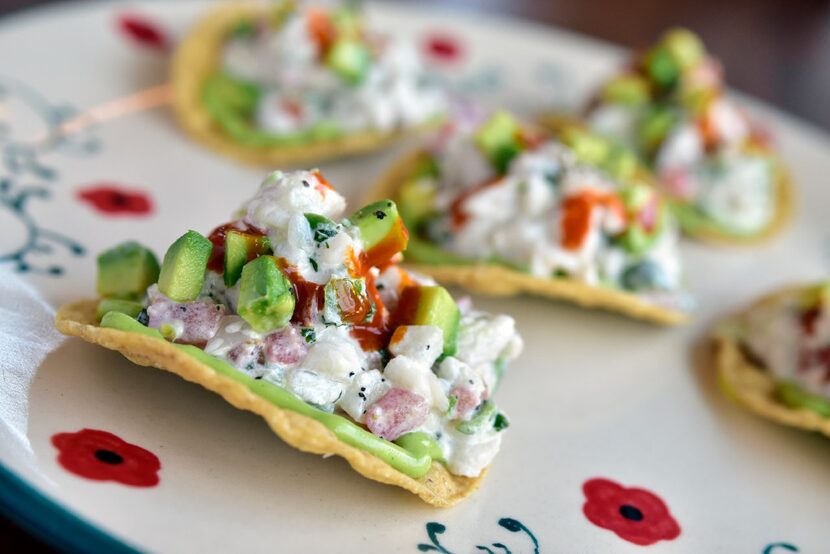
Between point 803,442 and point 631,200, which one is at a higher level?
point 631,200

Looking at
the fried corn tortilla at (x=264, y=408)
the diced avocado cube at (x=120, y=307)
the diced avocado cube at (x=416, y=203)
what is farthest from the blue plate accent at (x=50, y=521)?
the diced avocado cube at (x=416, y=203)

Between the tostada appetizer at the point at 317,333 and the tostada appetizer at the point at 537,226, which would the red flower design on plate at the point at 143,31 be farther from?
the tostada appetizer at the point at 317,333

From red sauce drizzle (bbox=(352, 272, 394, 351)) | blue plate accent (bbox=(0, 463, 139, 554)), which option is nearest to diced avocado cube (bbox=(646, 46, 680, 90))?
red sauce drizzle (bbox=(352, 272, 394, 351))

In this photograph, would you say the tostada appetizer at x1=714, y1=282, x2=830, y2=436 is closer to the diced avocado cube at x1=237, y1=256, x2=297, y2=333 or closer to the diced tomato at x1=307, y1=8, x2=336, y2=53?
the diced avocado cube at x1=237, y1=256, x2=297, y2=333

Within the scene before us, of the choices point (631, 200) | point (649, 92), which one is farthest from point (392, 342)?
point (649, 92)

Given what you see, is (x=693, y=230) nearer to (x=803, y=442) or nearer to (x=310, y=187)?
(x=803, y=442)

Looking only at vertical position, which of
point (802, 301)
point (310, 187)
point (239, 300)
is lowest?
point (239, 300)
